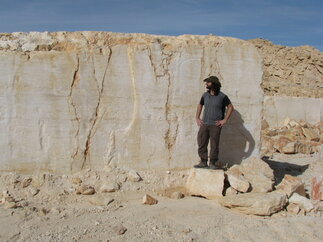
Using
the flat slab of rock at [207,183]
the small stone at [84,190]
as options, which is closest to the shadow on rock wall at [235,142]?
the flat slab of rock at [207,183]

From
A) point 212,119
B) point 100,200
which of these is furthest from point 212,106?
point 100,200

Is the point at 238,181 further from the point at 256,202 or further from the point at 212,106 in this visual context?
the point at 212,106

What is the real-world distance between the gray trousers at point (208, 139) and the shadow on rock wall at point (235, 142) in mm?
383

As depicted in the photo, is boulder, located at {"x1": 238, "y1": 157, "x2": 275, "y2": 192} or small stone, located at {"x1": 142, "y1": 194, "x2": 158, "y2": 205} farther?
boulder, located at {"x1": 238, "y1": 157, "x2": 275, "y2": 192}

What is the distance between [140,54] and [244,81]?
1.54 m

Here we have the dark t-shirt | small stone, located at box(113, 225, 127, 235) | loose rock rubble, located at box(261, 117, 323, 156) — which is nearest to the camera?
small stone, located at box(113, 225, 127, 235)

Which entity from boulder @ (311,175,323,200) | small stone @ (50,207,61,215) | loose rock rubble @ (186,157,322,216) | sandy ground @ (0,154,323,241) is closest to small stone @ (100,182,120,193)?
sandy ground @ (0,154,323,241)

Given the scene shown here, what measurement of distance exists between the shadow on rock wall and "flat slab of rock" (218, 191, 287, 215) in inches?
39.1

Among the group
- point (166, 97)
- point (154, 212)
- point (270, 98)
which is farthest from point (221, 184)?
point (270, 98)

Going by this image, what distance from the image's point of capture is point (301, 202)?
4.46 metres

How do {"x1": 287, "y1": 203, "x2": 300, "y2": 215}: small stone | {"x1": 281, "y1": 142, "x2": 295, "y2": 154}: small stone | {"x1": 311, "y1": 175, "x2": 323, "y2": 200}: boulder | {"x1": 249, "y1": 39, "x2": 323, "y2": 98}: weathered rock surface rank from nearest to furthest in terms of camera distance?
{"x1": 287, "y1": 203, "x2": 300, "y2": 215}: small stone, {"x1": 311, "y1": 175, "x2": 323, "y2": 200}: boulder, {"x1": 281, "y1": 142, "x2": 295, "y2": 154}: small stone, {"x1": 249, "y1": 39, "x2": 323, "y2": 98}: weathered rock surface

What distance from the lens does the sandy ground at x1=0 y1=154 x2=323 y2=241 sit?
11.9 feet

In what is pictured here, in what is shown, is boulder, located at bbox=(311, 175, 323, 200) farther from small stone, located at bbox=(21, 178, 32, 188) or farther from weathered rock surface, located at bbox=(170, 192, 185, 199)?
small stone, located at bbox=(21, 178, 32, 188)

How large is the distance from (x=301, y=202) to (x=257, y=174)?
0.67m
